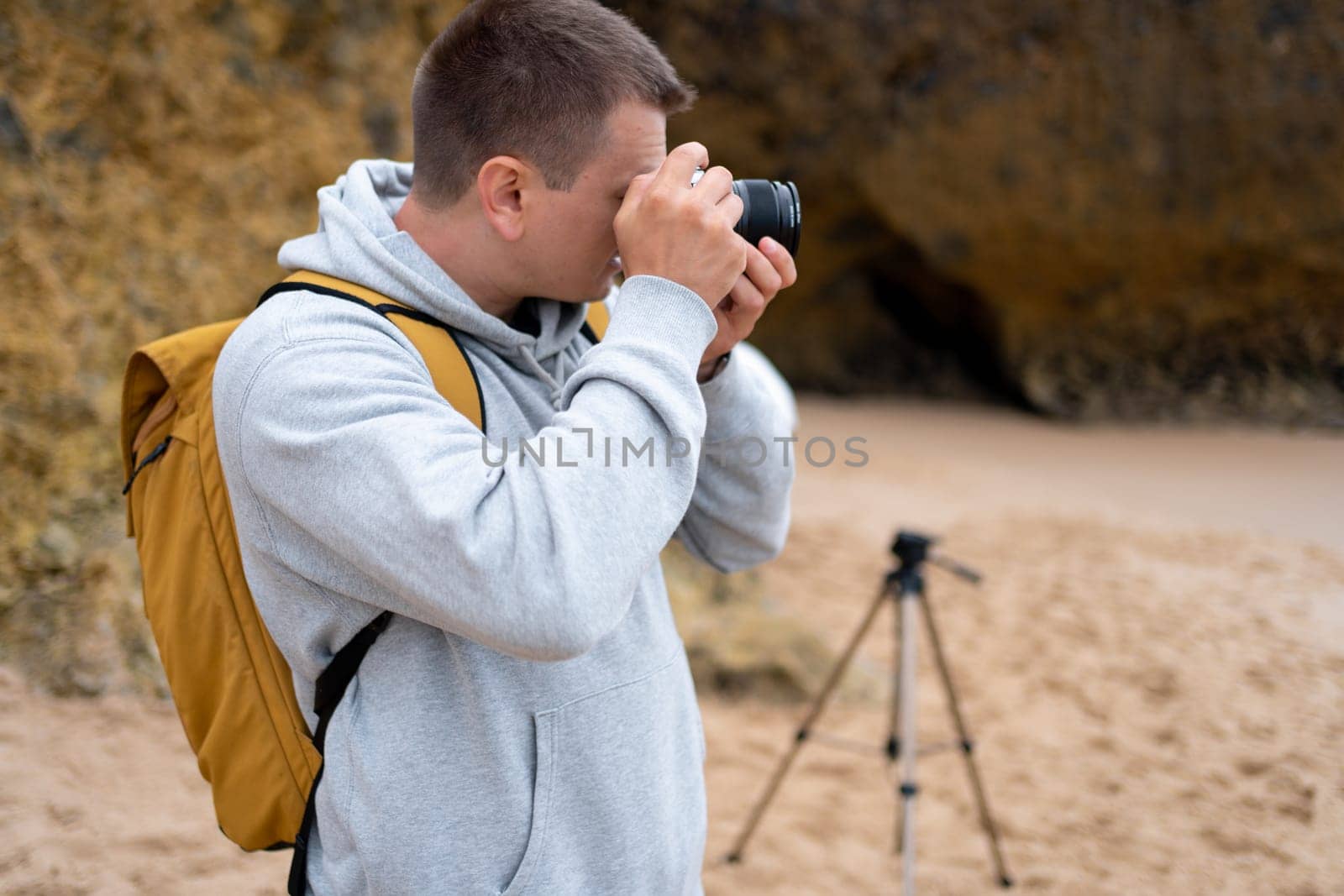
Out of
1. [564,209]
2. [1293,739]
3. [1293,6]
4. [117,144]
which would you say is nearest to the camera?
[564,209]

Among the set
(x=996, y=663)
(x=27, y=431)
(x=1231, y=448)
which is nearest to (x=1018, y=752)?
(x=996, y=663)

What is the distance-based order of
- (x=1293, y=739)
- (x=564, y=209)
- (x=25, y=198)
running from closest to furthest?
(x=564, y=209), (x=25, y=198), (x=1293, y=739)

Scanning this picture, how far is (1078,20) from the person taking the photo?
7.03 metres

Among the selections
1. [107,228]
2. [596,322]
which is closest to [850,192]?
[107,228]

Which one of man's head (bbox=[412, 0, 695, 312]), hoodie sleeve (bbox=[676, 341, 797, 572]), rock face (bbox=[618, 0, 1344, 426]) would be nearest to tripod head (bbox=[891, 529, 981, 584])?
hoodie sleeve (bbox=[676, 341, 797, 572])

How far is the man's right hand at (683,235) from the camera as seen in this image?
3.51 ft

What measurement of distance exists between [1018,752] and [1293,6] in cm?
617

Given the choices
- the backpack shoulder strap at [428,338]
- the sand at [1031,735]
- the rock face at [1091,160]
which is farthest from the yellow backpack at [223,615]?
the rock face at [1091,160]

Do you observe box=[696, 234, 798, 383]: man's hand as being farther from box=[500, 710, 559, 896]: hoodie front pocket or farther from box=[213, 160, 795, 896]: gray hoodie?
box=[500, 710, 559, 896]: hoodie front pocket

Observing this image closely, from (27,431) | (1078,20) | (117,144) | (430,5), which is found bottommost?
(27,431)

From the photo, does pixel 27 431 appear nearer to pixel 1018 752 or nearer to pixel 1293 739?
pixel 1018 752

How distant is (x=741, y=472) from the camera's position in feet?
4.74

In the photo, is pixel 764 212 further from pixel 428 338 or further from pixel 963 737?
pixel 963 737

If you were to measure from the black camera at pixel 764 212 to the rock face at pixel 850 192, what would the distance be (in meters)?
2.24
